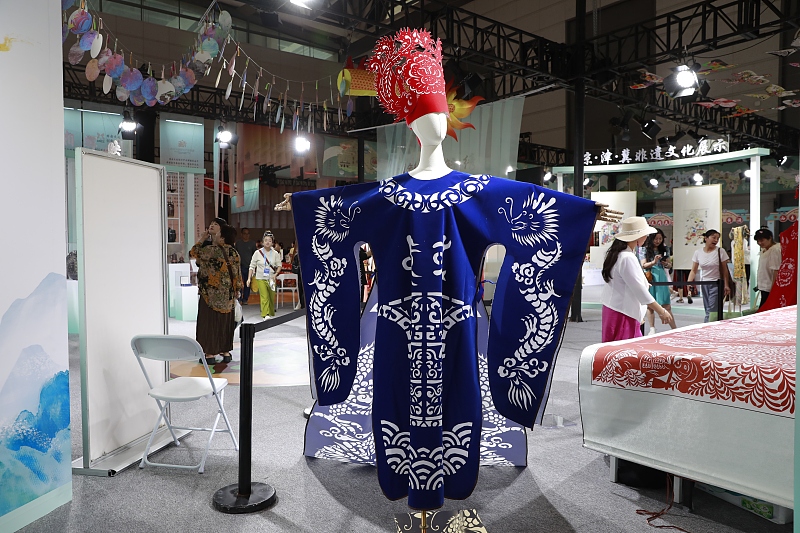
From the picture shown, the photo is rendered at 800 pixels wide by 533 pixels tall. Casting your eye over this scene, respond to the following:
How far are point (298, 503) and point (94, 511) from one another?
0.85 m

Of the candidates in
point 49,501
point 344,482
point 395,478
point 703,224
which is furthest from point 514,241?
point 703,224

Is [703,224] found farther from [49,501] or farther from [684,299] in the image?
[49,501]

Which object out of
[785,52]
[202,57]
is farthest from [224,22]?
[785,52]

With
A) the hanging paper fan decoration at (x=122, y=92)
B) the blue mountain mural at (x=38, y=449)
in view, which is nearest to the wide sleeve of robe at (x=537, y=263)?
the blue mountain mural at (x=38, y=449)

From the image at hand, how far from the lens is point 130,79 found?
485 cm

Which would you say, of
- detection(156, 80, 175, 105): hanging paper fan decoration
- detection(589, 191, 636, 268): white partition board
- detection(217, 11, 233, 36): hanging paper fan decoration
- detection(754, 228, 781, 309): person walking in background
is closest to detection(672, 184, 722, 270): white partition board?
detection(589, 191, 636, 268): white partition board

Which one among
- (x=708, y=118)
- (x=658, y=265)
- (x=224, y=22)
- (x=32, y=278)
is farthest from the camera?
(x=708, y=118)

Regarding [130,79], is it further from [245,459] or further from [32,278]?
[245,459]

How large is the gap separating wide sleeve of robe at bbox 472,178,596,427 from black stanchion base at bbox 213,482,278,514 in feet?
3.82

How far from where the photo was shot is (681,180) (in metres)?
11.0

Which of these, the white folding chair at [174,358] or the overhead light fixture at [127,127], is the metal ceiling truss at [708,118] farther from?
the overhead light fixture at [127,127]

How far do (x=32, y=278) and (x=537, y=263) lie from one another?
2020 millimetres

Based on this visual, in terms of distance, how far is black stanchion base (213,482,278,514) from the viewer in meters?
2.46

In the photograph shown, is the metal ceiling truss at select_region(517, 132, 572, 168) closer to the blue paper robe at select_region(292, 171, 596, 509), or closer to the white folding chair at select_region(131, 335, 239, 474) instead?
the white folding chair at select_region(131, 335, 239, 474)
